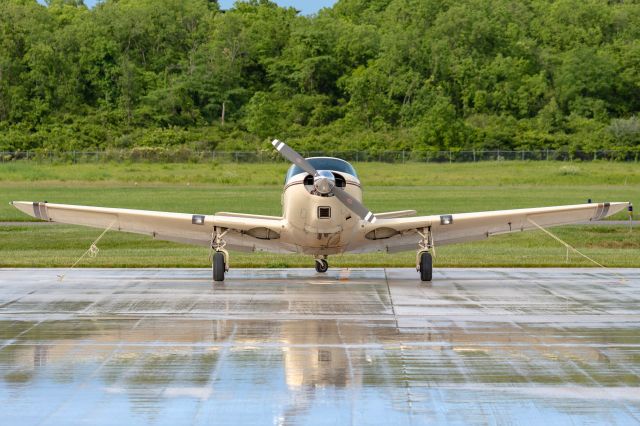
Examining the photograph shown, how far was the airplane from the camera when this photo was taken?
19.1 m

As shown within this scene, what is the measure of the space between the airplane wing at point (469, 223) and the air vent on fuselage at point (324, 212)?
1236 millimetres

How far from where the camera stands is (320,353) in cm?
1174

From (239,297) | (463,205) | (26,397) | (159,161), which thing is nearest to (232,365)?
(26,397)

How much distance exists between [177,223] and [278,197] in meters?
34.1

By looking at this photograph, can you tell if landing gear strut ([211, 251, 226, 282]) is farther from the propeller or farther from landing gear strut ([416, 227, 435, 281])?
landing gear strut ([416, 227, 435, 281])

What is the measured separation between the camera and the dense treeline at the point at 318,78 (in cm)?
9312

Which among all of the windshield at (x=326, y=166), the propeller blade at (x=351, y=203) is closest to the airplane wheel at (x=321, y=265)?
the windshield at (x=326, y=166)

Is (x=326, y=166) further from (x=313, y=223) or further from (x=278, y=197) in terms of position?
(x=278, y=197)

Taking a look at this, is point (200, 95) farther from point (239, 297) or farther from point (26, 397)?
point (26, 397)

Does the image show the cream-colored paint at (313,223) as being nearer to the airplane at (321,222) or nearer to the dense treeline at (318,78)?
the airplane at (321,222)

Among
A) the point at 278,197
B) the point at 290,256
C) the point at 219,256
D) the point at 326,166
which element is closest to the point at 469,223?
the point at 326,166

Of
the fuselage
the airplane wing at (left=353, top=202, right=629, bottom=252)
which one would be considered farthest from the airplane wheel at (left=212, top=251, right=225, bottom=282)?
the airplane wing at (left=353, top=202, right=629, bottom=252)

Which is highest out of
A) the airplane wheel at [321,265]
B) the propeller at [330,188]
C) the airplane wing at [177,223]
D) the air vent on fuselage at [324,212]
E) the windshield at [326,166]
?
the windshield at [326,166]

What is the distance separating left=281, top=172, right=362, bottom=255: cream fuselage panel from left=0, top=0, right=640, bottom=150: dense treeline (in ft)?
222
